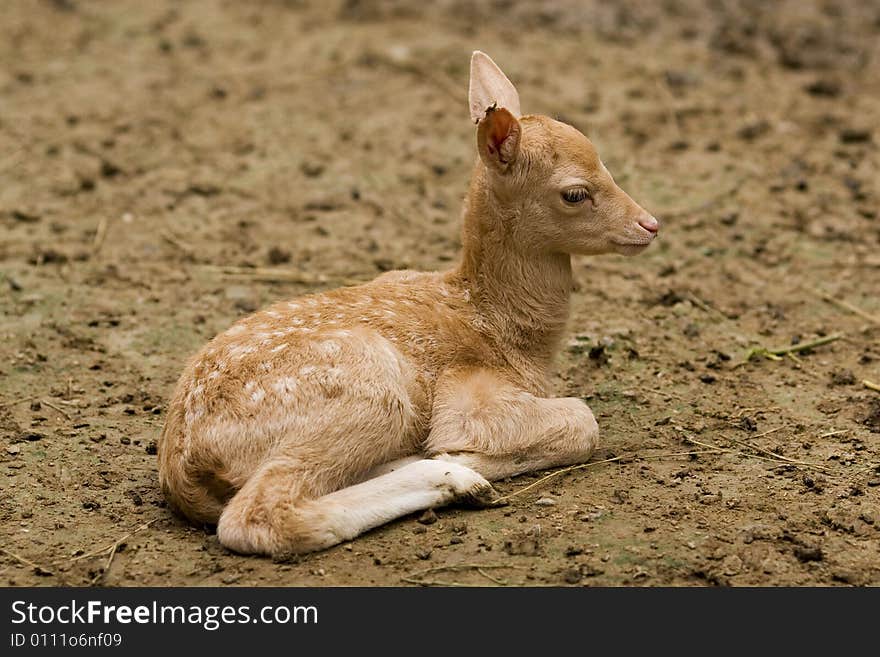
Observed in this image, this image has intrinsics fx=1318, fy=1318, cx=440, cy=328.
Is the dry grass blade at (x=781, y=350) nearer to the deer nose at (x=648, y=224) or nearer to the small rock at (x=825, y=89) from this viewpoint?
the deer nose at (x=648, y=224)

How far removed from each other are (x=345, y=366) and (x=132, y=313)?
3.07 m

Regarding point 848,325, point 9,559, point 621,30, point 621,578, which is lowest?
point 9,559

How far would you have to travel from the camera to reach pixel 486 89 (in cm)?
732

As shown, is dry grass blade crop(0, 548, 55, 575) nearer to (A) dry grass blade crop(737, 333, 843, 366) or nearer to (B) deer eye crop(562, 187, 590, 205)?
(B) deer eye crop(562, 187, 590, 205)

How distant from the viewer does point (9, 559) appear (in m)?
6.06

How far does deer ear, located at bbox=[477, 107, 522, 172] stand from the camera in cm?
668

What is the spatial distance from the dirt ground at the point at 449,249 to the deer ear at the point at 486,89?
1738mm

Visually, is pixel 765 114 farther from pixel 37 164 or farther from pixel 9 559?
pixel 9 559

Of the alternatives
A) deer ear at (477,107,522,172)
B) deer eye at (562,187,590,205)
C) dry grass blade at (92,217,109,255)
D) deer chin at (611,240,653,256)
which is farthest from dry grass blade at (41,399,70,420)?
deer chin at (611,240,653,256)

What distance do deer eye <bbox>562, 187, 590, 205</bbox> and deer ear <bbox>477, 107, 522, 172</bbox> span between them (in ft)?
1.09

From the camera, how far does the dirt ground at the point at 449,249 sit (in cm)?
608

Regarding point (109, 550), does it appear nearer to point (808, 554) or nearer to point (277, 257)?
point (808, 554)

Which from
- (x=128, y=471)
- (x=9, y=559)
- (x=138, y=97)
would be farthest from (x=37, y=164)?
(x=9, y=559)
